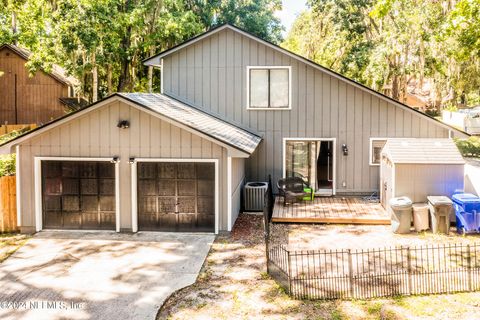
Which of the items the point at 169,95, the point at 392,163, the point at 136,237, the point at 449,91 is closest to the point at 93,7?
the point at 169,95

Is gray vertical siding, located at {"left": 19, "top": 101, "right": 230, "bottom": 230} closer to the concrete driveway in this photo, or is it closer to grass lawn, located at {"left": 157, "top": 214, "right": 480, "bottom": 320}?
the concrete driveway

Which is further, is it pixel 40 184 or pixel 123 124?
pixel 40 184

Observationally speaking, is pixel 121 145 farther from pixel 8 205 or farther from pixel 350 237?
pixel 350 237

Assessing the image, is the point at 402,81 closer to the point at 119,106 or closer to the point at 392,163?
the point at 392,163

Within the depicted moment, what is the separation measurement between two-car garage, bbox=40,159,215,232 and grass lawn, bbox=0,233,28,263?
813 mm

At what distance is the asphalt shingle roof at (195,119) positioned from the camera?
11.8m

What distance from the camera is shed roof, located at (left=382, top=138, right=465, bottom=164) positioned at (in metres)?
12.4

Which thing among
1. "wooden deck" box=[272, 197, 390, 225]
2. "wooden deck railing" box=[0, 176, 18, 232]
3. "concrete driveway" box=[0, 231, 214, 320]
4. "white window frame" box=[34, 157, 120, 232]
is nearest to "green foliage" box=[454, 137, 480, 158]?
"wooden deck" box=[272, 197, 390, 225]

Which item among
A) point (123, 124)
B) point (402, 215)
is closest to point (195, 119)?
point (123, 124)

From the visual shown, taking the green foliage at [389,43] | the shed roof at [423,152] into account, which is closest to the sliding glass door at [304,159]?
the shed roof at [423,152]

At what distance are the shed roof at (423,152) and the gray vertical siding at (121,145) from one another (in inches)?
193

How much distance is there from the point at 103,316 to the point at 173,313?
3.58 feet

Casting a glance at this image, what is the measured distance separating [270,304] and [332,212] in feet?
21.3

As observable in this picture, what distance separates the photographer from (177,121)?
1159cm
